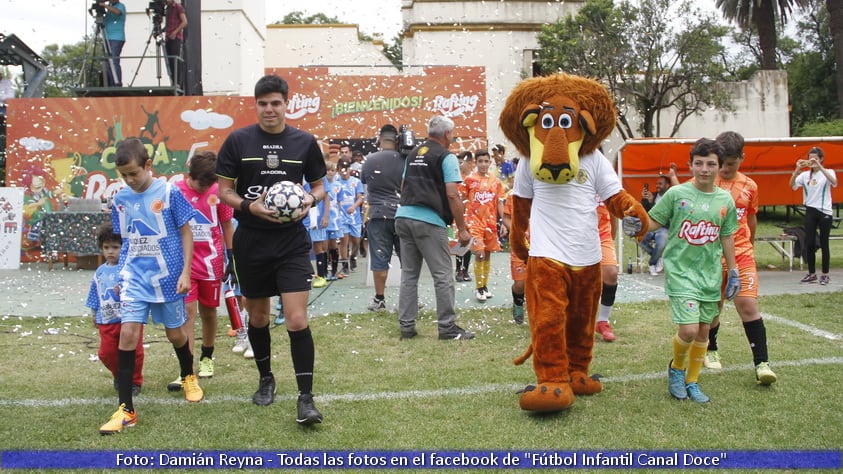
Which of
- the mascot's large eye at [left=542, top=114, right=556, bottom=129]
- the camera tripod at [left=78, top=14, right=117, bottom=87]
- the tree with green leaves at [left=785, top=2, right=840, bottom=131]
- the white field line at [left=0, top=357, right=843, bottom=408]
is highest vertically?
the tree with green leaves at [left=785, top=2, right=840, bottom=131]

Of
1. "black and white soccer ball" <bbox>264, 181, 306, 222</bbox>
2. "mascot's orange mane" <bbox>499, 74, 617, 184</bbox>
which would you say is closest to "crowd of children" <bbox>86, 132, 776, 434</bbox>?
"mascot's orange mane" <bbox>499, 74, 617, 184</bbox>

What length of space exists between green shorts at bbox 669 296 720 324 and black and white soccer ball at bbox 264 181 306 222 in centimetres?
239

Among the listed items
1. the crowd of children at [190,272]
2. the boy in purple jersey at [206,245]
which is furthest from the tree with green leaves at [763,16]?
the boy in purple jersey at [206,245]

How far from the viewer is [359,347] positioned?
6363 mm

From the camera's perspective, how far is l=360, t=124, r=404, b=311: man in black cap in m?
8.20

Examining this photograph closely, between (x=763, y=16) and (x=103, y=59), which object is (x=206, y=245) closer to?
(x=103, y=59)

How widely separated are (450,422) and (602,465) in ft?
3.14

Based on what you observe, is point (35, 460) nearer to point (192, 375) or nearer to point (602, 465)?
point (192, 375)

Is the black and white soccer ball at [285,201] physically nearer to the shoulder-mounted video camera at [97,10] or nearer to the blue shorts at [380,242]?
the blue shorts at [380,242]

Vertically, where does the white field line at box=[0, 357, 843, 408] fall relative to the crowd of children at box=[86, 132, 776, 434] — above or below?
below

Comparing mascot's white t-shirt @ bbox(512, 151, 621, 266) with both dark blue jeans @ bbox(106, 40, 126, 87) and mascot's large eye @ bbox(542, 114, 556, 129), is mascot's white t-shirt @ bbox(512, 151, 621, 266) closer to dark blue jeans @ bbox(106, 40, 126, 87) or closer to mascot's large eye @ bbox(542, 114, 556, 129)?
mascot's large eye @ bbox(542, 114, 556, 129)

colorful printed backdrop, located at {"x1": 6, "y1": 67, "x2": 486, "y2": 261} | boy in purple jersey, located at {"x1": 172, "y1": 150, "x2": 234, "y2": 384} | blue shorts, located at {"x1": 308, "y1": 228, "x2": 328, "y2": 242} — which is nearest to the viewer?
boy in purple jersey, located at {"x1": 172, "y1": 150, "x2": 234, "y2": 384}

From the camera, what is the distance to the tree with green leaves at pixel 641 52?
21906 mm

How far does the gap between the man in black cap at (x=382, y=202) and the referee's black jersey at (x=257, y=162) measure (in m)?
3.91
